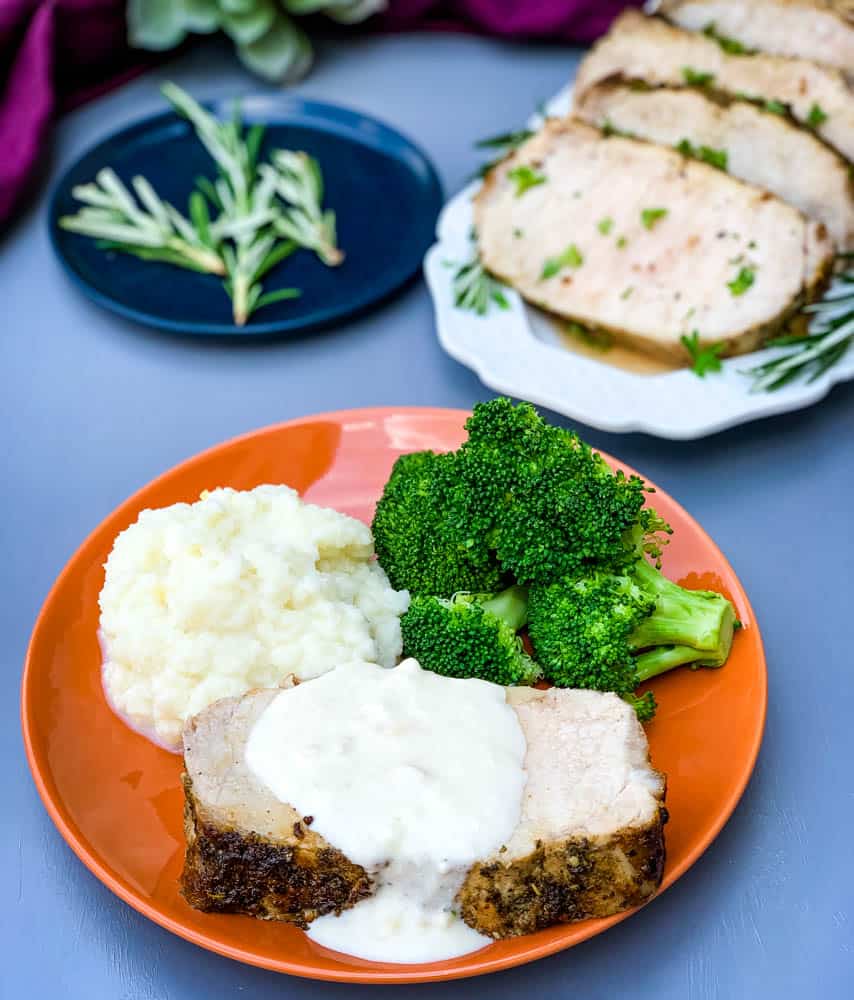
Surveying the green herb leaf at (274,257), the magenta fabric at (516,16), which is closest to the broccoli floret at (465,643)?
the green herb leaf at (274,257)

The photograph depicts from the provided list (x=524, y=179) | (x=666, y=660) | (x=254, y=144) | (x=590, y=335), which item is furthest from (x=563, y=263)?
(x=666, y=660)

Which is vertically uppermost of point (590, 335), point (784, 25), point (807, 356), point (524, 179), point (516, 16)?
point (784, 25)

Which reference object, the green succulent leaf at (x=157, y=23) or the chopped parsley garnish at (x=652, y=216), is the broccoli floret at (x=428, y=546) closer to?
the chopped parsley garnish at (x=652, y=216)

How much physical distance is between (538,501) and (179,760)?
114 centimetres

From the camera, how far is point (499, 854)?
7.78 ft

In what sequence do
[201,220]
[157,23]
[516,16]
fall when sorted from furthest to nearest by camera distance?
[516,16], [157,23], [201,220]

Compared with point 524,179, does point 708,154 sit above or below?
above

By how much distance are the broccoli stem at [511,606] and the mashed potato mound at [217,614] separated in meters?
0.27

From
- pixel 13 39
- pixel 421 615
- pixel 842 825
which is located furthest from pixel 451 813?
pixel 13 39

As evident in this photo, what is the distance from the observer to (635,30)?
15.8 feet

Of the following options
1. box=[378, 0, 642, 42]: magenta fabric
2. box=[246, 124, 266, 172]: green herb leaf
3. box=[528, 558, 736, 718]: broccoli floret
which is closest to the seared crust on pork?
box=[528, 558, 736, 718]: broccoli floret

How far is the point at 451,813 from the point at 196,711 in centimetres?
76

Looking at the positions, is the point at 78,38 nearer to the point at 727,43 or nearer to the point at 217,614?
the point at 727,43

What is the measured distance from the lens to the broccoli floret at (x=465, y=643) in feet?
9.39
